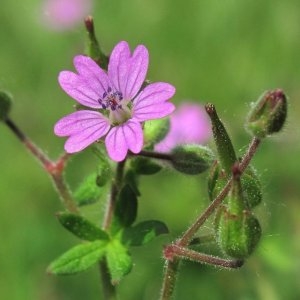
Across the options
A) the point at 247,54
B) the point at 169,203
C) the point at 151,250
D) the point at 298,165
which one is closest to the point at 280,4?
the point at 247,54

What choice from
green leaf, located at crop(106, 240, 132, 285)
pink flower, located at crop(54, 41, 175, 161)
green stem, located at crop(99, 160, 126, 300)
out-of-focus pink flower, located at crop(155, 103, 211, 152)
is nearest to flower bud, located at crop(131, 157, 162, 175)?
green stem, located at crop(99, 160, 126, 300)

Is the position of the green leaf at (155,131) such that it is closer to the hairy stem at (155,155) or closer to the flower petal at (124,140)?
the hairy stem at (155,155)

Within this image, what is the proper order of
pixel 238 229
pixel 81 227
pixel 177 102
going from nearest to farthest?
pixel 238 229
pixel 81 227
pixel 177 102

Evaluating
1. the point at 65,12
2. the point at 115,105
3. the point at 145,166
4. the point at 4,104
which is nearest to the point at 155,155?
the point at 145,166

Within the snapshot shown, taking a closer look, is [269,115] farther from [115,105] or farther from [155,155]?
[115,105]

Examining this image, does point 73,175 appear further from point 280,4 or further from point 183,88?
point 280,4

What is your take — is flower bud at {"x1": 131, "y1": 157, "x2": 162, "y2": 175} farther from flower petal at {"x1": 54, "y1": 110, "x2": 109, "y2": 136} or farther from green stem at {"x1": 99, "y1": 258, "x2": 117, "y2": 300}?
green stem at {"x1": 99, "y1": 258, "x2": 117, "y2": 300}
